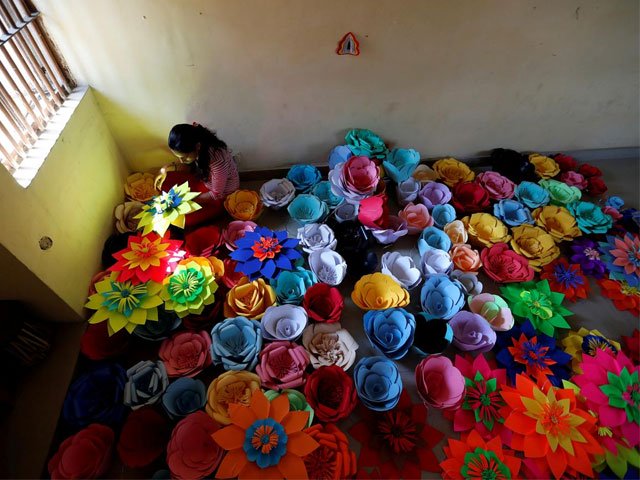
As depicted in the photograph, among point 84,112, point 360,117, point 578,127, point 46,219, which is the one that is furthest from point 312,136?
point 578,127

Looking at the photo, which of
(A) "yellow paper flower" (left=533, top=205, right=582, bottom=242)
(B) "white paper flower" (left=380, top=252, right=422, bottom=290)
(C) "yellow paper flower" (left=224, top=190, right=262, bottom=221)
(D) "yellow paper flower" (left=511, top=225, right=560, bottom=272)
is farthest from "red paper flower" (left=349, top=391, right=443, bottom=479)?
(A) "yellow paper flower" (left=533, top=205, right=582, bottom=242)

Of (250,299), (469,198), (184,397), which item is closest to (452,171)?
(469,198)

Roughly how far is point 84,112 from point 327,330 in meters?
1.35

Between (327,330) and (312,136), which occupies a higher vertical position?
(312,136)

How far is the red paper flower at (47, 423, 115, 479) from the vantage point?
3.34ft

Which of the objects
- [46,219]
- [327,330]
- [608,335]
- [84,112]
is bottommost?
[608,335]

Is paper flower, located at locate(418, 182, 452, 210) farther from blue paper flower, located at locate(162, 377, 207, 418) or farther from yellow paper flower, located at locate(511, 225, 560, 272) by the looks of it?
blue paper flower, located at locate(162, 377, 207, 418)

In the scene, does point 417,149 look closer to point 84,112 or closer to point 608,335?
point 608,335

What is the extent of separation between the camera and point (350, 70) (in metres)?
1.61

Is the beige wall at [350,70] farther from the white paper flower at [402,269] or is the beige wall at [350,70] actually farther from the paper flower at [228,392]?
the paper flower at [228,392]

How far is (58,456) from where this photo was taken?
3.43ft

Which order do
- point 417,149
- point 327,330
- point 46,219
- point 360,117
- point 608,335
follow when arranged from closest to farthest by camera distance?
point 46,219
point 327,330
point 608,335
point 360,117
point 417,149

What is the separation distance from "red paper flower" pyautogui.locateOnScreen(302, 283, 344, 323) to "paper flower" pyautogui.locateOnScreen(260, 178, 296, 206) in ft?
1.79

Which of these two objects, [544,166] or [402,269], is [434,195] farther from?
[544,166]
